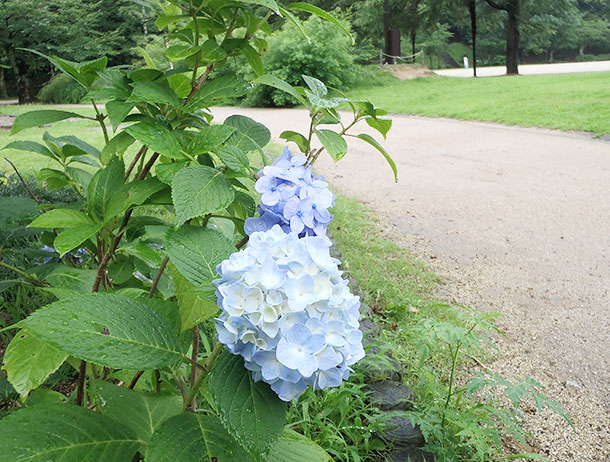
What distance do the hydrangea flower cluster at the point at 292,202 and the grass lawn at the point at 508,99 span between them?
26.4ft

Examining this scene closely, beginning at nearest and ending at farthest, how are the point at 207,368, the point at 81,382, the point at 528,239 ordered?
the point at 207,368 < the point at 81,382 < the point at 528,239

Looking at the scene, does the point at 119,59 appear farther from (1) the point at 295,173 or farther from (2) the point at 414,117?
(1) the point at 295,173

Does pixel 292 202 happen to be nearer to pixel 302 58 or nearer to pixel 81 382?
pixel 81 382

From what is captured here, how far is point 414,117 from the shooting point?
11.3 m

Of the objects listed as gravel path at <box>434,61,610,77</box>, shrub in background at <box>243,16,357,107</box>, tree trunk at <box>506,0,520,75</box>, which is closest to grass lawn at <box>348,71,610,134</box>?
shrub in background at <box>243,16,357,107</box>

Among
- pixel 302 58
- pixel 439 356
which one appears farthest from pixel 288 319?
pixel 302 58

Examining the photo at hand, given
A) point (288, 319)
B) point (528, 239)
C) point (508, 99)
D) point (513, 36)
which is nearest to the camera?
point (288, 319)

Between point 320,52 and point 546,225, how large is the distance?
497 inches

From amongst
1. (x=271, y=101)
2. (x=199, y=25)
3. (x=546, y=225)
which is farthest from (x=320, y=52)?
(x=199, y=25)

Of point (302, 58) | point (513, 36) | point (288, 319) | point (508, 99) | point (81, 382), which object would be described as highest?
point (513, 36)

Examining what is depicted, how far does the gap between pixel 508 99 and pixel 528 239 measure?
9.18m

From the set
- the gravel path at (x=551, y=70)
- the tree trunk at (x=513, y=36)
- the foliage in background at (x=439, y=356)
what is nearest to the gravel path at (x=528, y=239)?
the foliage in background at (x=439, y=356)

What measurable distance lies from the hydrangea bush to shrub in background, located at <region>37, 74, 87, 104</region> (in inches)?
763

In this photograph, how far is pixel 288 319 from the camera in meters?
0.68
